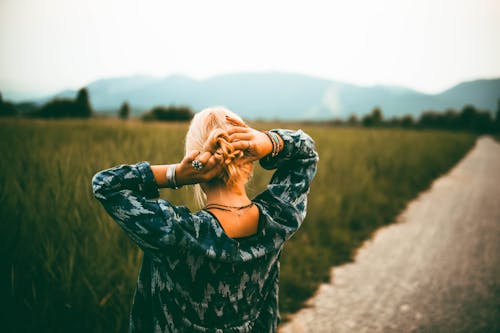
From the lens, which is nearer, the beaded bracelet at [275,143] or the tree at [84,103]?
the beaded bracelet at [275,143]

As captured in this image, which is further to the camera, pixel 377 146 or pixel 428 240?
pixel 377 146

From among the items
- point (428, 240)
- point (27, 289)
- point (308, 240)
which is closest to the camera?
point (27, 289)

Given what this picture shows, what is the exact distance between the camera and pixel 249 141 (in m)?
1.02

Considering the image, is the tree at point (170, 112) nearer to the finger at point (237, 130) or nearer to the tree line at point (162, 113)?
the tree line at point (162, 113)

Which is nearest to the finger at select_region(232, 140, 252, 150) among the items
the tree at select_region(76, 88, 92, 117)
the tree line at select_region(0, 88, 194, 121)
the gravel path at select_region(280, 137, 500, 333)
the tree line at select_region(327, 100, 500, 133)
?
the gravel path at select_region(280, 137, 500, 333)

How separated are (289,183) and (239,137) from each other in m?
0.37

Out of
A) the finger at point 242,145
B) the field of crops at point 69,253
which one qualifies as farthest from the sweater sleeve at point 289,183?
the field of crops at point 69,253

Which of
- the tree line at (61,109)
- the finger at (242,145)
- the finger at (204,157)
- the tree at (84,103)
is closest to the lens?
the finger at (204,157)

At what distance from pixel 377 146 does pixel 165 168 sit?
9919 millimetres

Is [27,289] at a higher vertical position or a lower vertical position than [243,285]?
lower

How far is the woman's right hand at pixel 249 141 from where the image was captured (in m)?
0.97

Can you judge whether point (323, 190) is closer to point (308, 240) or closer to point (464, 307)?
point (308, 240)

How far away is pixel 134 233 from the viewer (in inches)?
35.6

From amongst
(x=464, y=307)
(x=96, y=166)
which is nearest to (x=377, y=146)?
(x=464, y=307)
